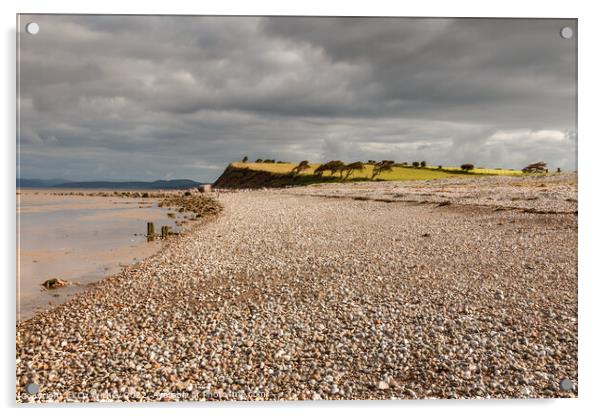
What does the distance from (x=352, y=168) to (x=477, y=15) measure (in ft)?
228

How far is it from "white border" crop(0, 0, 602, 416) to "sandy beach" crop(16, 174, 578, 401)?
1.77 ft

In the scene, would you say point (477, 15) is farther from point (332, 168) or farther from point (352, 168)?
point (332, 168)

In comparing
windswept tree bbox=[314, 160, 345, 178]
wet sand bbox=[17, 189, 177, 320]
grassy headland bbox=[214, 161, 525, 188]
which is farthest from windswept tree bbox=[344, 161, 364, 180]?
wet sand bbox=[17, 189, 177, 320]

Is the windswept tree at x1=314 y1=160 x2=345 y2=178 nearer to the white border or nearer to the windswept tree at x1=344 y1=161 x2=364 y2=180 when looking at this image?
the windswept tree at x1=344 y1=161 x2=364 y2=180

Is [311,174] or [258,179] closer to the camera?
[311,174]

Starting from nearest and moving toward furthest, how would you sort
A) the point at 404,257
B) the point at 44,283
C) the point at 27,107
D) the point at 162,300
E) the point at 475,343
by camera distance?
1. the point at 475,343
2. the point at 27,107
3. the point at 162,300
4. the point at 44,283
5. the point at 404,257

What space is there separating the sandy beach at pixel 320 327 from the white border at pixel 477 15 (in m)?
0.54

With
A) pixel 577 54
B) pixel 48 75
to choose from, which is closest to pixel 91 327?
pixel 48 75

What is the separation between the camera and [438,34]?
385 inches

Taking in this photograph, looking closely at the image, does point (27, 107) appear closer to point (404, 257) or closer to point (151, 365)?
point (151, 365)

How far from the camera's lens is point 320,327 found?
9.12 meters

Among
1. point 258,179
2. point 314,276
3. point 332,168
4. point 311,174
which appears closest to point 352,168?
point 332,168
